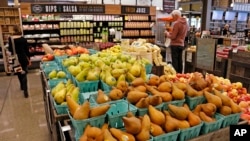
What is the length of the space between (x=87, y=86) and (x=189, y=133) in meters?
1.01

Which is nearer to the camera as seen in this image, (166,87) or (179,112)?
(179,112)

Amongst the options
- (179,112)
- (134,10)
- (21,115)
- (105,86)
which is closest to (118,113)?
(179,112)

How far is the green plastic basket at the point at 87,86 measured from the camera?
199cm

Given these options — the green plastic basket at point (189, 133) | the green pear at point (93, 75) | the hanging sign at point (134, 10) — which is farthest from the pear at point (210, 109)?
the hanging sign at point (134, 10)

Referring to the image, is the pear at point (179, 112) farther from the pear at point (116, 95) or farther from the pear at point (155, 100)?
the pear at point (116, 95)

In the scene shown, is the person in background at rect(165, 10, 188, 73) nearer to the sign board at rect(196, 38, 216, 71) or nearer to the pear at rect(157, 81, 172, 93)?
the sign board at rect(196, 38, 216, 71)

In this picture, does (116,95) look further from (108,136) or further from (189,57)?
(189,57)

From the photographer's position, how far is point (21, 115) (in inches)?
172

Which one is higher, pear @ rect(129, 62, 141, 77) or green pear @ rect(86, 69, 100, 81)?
pear @ rect(129, 62, 141, 77)

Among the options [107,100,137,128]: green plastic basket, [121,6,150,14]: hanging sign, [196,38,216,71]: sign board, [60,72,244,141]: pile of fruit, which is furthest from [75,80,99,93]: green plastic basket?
[121,6,150,14]: hanging sign

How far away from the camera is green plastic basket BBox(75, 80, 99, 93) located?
6.52ft

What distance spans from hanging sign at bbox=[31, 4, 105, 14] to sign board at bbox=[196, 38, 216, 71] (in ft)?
18.4

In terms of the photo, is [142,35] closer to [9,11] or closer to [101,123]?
[9,11]

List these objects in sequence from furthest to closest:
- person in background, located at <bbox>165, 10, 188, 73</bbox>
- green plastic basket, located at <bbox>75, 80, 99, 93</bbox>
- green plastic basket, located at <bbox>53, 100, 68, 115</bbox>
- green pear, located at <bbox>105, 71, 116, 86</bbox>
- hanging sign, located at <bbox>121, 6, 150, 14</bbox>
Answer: hanging sign, located at <bbox>121, 6, 150, 14</bbox>
person in background, located at <bbox>165, 10, 188, 73</bbox>
green plastic basket, located at <bbox>75, 80, 99, 93</bbox>
green pear, located at <bbox>105, 71, 116, 86</bbox>
green plastic basket, located at <bbox>53, 100, 68, 115</bbox>
